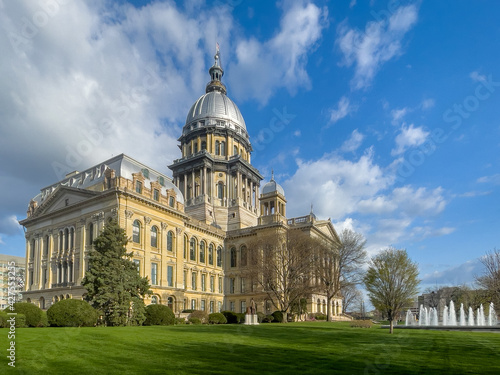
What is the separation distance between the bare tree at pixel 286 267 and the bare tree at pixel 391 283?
830 inches

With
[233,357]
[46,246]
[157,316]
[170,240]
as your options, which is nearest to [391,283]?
[233,357]

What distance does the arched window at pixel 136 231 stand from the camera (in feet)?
168

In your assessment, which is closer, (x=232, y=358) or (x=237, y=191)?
(x=232, y=358)

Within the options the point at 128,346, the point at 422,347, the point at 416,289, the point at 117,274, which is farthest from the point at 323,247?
the point at 128,346

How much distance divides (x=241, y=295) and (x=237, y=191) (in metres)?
21.9

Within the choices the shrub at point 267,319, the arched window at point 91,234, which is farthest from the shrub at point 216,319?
the arched window at point 91,234

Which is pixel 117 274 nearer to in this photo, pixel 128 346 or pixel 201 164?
pixel 128 346

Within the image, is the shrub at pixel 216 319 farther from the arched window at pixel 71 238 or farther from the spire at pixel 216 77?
the spire at pixel 216 77

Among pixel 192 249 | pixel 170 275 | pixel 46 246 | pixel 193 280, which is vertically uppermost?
pixel 46 246

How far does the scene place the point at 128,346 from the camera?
15.7 m

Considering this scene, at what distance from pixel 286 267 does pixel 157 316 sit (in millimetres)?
21005

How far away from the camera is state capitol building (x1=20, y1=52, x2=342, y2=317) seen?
51.6 meters

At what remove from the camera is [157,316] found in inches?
1404

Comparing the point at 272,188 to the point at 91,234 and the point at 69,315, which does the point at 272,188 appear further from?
the point at 69,315
